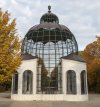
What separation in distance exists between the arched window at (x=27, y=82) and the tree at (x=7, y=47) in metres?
12.7

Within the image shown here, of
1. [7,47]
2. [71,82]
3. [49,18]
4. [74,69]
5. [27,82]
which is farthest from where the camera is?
[49,18]

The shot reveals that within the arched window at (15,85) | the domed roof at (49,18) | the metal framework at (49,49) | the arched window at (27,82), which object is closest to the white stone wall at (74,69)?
the metal framework at (49,49)

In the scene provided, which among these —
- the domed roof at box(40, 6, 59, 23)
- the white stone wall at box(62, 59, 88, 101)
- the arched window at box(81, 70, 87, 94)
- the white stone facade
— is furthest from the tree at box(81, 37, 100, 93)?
the white stone facade

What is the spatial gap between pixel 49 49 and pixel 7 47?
1492cm

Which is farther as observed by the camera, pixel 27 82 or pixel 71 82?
pixel 27 82

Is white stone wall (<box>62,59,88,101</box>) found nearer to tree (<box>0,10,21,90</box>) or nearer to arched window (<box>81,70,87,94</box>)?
arched window (<box>81,70,87,94</box>)

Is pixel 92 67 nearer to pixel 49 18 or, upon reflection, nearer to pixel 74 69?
pixel 49 18

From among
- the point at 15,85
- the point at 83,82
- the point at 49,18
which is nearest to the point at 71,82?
the point at 83,82

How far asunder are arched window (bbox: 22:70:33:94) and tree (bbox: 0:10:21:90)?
1272 cm

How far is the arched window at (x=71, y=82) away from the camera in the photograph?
95.0 feet

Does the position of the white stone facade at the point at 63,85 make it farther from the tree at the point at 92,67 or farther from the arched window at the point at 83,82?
the tree at the point at 92,67

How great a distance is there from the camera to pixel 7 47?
15.6 metres

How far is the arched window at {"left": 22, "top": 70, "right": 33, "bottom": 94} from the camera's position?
29.2 m

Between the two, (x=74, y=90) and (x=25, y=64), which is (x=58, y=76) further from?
(x=25, y=64)
